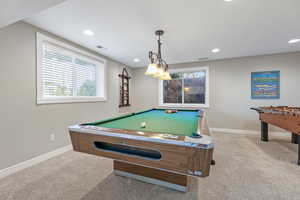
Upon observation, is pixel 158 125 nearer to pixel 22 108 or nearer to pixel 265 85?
pixel 22 108

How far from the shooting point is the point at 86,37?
8.55 ft

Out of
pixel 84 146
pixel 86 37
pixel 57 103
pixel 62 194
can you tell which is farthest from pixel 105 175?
pixel 86 37

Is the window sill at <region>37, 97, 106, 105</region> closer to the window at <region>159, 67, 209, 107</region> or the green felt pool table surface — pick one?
the green felt pool table surface

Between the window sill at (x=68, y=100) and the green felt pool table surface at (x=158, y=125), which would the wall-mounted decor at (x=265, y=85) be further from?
the window sill at (x=68, y=100)

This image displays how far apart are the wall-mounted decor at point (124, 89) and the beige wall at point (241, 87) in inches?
85.4

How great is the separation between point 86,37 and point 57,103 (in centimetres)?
145

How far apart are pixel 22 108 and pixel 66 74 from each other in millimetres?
1046

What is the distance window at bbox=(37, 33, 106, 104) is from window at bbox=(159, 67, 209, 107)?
2309 mm

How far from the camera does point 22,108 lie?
6.68ft

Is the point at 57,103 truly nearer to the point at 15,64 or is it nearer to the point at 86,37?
the point at 15,64

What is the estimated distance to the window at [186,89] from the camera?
439 cm

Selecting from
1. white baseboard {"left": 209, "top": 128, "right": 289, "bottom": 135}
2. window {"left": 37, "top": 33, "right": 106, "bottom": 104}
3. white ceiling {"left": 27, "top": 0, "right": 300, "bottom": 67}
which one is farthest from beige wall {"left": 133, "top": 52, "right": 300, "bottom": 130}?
window {"left": 37, "top": 33, "right": 106, "bottom": 104}

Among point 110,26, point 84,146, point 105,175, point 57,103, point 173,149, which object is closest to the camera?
point 173,149

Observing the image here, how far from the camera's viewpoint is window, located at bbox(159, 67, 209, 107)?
4.39 meters
